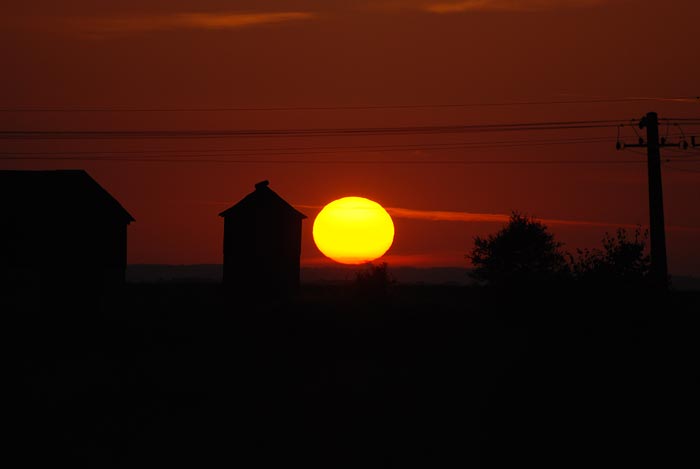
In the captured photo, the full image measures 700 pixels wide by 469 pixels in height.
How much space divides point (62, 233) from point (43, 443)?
33539 millimetres

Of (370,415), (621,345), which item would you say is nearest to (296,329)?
(621,345)

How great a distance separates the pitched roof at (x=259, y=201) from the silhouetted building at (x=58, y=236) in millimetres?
9929

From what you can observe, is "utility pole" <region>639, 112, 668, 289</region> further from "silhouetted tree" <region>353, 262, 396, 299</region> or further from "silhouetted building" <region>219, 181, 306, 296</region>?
"silhouetted building" <region>219, 181, 306, 296</region>

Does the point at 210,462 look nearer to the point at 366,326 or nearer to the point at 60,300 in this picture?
the point at 366,326

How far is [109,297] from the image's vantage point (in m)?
57.8

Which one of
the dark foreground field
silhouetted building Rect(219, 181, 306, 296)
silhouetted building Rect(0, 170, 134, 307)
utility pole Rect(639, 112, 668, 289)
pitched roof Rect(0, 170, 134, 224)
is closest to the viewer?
the dark foreground field

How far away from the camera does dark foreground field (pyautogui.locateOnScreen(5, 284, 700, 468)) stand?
23.1m

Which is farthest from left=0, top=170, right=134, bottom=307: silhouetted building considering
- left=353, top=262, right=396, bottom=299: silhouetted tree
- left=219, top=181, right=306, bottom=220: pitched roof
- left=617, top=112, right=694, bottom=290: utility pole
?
left=617, top=112, right=694, bottom=290: utility pole

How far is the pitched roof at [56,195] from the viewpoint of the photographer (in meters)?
56.8

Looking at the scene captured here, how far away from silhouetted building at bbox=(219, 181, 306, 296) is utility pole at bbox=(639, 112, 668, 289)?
32.7 metres

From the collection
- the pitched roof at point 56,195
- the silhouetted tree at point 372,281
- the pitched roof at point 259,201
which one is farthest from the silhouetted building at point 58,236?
the silhouetted tree at point 372,281

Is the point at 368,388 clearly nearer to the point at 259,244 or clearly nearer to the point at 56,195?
the point at 56,195

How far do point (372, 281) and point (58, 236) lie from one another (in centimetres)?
1940

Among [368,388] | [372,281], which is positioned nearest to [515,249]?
→ [372,281]
